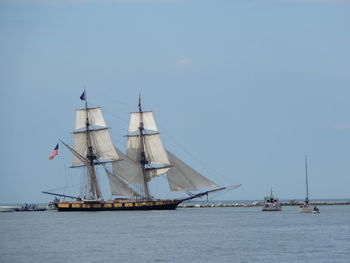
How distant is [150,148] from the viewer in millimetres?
143750

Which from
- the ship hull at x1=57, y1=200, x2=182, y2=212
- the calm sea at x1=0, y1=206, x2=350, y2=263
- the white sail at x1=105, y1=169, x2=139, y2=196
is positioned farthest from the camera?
the white sail at x1=105, y1=169, x2=139, y2=196

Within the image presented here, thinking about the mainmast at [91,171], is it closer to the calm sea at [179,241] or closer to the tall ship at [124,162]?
the tall ship at [124,162]

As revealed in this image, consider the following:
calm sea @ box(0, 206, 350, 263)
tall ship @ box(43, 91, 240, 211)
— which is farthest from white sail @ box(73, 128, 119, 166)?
calm sea @ box(0, 206, 350, 263)

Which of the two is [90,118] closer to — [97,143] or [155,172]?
[97,143]

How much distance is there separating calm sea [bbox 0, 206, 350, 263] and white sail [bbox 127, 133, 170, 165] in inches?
1389

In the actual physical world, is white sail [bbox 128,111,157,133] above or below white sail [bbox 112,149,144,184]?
above

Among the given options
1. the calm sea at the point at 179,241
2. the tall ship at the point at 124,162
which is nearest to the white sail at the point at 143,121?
the tall ship at the point at 124,162

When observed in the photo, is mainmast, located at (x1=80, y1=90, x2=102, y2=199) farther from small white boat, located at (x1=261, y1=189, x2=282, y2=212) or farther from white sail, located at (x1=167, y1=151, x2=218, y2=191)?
small white boat, located at (x1=261, y1=189, x2=282, y2=212)

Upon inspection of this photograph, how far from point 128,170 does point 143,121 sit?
9.34 meters

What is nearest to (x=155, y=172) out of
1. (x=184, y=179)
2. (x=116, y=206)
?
(x=184, y=179)

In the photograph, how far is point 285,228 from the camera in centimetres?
9106

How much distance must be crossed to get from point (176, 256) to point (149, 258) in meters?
2.01

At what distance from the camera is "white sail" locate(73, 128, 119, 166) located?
472 ft

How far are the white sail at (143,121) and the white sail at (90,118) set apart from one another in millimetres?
4410
